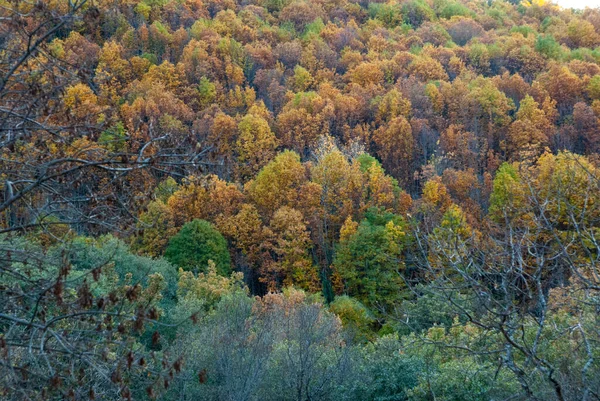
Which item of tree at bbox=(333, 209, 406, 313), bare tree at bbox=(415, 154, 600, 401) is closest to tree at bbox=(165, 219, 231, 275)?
tree at bbox=(333, 209, 406, 313)

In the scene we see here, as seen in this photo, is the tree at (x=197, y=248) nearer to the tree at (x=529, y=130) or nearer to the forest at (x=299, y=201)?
the forest at (x=299, y=201)

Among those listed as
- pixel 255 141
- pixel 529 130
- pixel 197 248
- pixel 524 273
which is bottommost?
→ pixel 255 141

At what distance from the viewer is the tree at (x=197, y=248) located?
30516mm

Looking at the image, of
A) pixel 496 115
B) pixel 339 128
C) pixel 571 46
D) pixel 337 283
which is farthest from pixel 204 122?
pixel 571 46

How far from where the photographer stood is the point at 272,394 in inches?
606

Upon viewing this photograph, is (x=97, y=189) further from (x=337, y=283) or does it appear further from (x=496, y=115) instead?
(x=496, y=115)

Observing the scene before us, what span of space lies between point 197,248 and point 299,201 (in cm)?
762

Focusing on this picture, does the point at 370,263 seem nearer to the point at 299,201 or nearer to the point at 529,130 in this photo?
the point at 299,201

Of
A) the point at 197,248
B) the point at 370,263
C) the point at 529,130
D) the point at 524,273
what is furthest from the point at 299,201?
the point at 524,273

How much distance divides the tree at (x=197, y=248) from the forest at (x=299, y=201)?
12 cm

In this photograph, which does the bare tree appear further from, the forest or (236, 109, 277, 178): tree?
(236, 109, 277, 178): tree

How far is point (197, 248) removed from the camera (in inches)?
1222

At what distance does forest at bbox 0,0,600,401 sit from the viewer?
4.89 metres

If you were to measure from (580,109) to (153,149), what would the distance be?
47942mm
